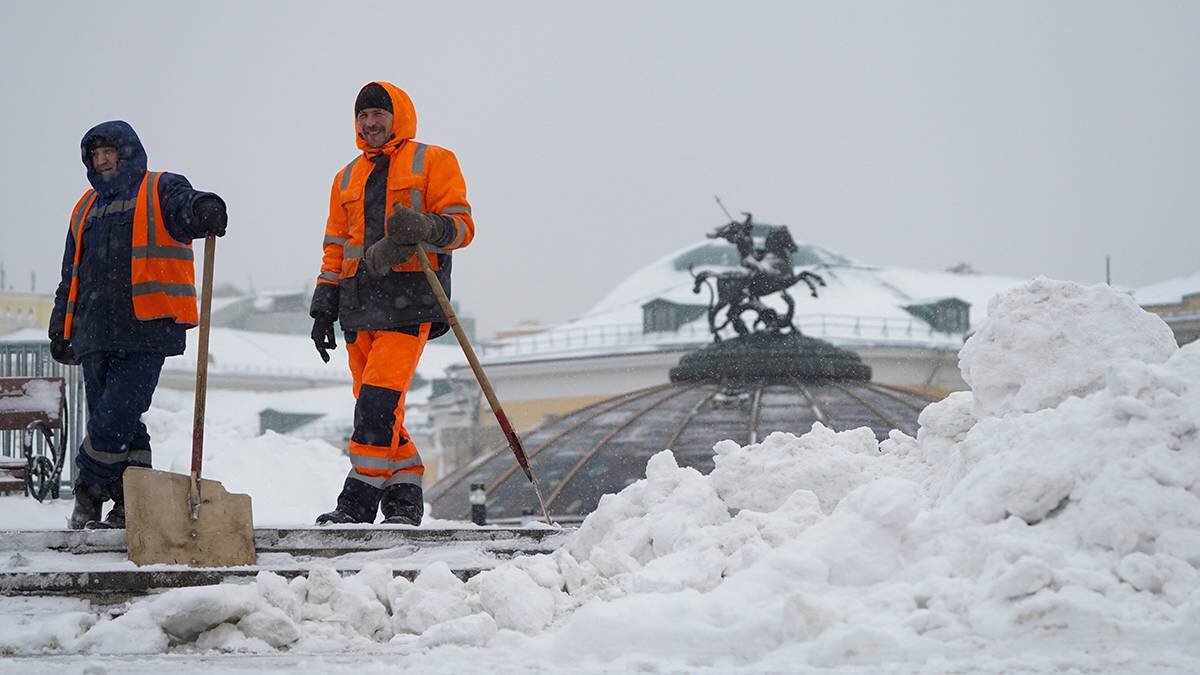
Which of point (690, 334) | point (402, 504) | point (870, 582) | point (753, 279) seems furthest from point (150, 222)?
point (690, 334)

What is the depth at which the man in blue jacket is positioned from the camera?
5637 mm

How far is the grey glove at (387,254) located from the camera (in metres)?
5.56

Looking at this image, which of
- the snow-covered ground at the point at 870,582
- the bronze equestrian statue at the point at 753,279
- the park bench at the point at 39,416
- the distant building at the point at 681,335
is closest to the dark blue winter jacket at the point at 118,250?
the snow-covered ground at the point at 870,582

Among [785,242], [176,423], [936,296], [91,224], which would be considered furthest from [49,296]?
[91,224]

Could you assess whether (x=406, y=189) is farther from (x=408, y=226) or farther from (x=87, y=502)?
(x=87, y=502)

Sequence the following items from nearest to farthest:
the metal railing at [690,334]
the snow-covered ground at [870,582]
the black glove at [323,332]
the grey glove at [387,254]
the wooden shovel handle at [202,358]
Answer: the snow-covered ground at [870,582]
the wooden shovel handle at [202,358]
the grey glove at [387,254]
the black glove at [323,332]
the metal railing at [690,334]

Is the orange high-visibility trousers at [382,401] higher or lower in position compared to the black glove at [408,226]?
lower

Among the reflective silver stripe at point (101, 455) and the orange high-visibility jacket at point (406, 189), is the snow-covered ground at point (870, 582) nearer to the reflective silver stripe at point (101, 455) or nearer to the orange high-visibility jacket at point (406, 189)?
the reflective silver stripe at point (101, 455)

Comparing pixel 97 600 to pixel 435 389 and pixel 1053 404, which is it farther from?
pixel 435 389

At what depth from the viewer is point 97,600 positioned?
4.41m

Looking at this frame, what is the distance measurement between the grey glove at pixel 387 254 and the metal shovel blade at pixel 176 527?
108 centimetres

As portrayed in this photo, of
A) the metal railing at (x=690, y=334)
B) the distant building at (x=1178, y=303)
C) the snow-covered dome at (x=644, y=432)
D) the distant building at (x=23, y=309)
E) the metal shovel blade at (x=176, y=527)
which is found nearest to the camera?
the metal shovel blade at (x=176, y=527)

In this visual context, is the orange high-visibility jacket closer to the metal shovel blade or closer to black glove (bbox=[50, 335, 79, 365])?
black glove (bbox=[50, 335, 79, 365])

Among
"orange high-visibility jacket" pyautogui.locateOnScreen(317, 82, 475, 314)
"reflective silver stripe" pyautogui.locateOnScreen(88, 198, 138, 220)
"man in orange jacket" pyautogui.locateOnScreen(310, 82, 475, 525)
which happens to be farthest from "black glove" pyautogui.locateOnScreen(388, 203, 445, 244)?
"reflective silver stripe" pyautogui.locateOnScreen(88, 198, 138, 220)
